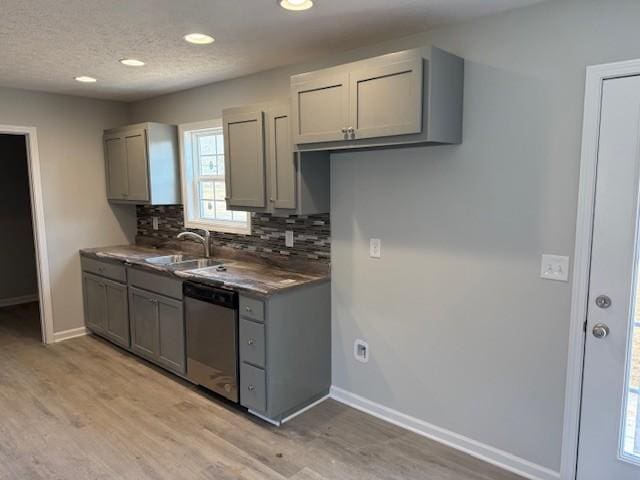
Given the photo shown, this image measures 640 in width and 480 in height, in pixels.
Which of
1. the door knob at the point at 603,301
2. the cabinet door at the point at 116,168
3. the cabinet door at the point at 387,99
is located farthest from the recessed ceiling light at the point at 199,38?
the door knob at the point at 603,301

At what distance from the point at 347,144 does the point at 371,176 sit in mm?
436

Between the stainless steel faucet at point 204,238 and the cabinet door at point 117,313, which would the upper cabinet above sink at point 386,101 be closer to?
the stainless steel faucet at point 204,238

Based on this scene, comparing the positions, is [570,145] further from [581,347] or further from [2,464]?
[2,464]

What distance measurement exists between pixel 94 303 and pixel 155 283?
1.26 m

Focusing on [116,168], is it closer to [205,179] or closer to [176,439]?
[205,179]

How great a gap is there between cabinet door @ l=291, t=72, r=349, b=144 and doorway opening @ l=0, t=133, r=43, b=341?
4527 mm

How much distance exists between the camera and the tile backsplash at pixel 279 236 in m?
3.15

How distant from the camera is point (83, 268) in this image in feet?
14.8

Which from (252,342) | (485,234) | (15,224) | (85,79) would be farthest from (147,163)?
(485,234)

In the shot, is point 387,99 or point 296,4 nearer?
point 296,4

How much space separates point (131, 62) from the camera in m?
3.11

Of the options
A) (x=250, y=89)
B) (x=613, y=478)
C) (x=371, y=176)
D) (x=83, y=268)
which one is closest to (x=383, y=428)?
(x=613, y=478)

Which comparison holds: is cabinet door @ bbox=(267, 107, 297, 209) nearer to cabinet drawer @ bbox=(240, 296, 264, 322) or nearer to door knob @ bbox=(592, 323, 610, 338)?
cabinet drawer @ bbox=(240, 296, 264, 322)

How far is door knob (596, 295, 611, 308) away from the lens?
203cm
